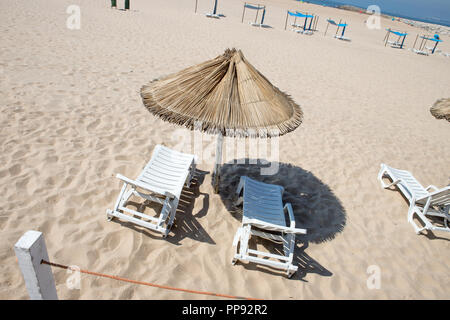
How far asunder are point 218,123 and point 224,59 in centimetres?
87

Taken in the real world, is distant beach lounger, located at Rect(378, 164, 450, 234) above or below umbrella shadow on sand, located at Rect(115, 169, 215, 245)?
above

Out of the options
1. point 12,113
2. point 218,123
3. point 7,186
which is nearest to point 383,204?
point 218,123

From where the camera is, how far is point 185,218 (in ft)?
11.2

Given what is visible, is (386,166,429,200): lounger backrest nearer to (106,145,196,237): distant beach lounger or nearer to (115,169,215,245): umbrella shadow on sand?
(115,169,215,245): umbrella shadow on sand

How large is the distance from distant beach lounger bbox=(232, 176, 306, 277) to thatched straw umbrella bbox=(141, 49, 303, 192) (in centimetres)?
104

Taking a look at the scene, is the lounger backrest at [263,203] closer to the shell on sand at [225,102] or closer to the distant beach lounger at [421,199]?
the shell on sand at [225,102]

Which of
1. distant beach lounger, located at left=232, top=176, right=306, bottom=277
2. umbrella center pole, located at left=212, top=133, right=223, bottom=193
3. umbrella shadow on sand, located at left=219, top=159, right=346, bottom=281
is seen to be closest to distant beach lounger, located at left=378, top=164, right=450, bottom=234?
umbrella shadow on sand, located at left=219, top=159, right=346, bottom=281

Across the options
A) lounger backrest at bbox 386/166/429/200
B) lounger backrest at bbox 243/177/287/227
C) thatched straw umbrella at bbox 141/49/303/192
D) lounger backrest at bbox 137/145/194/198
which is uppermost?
thatched straw umbrella at bbox 141/49/303/192

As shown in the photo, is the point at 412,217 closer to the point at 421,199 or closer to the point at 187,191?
the point at 421,199

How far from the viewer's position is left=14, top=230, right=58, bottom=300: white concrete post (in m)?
1.29

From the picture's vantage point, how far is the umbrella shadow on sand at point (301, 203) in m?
3.23

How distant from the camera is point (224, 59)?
310 centimetres
